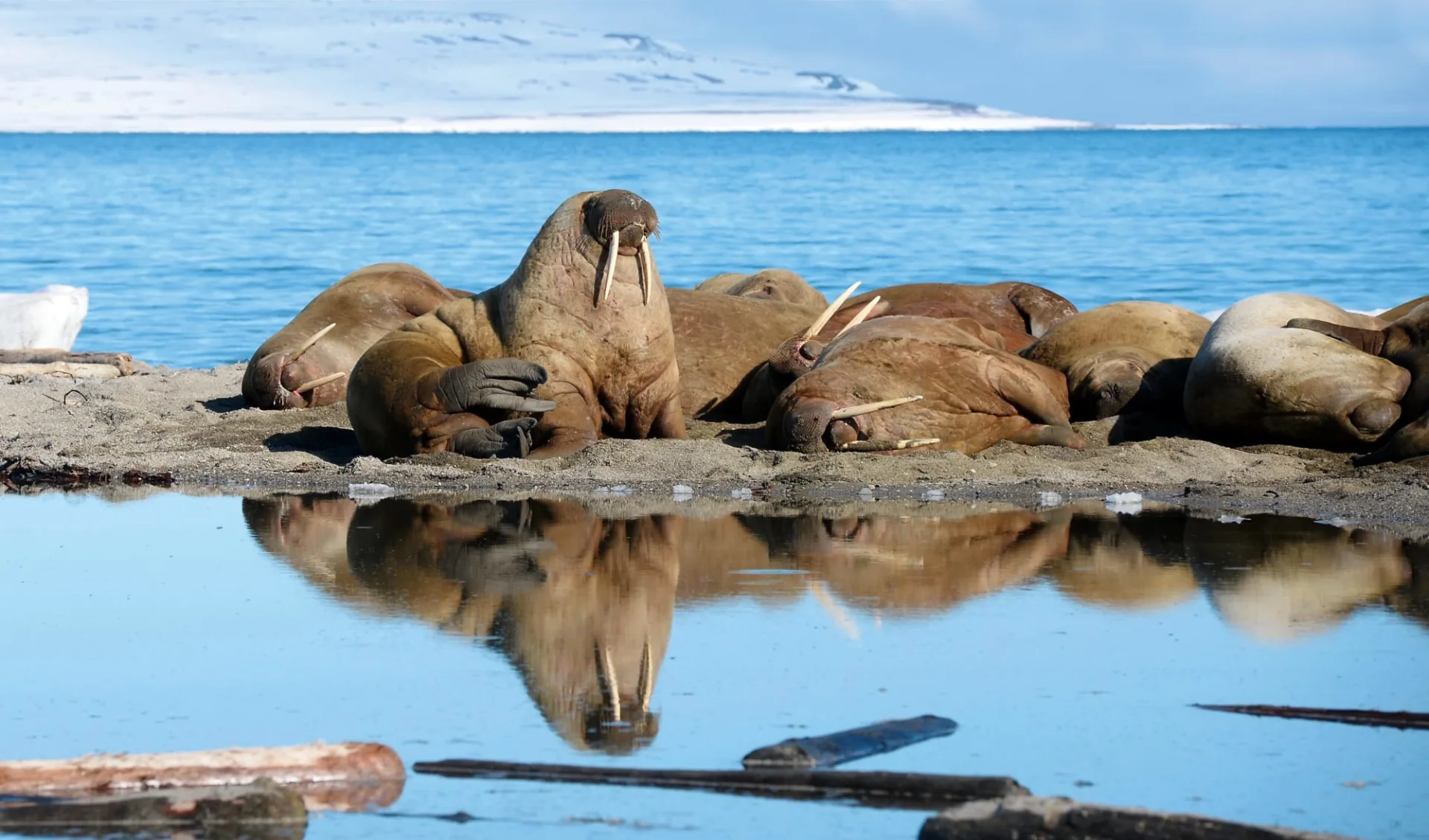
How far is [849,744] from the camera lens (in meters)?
3.89

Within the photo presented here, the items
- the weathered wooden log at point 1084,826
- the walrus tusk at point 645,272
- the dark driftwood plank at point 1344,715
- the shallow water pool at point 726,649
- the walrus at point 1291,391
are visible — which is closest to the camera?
the weathered wooden log at point 1084,826

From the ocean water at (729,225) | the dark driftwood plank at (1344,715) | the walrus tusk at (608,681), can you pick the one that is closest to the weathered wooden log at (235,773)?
the walrus tusk at (608,681)

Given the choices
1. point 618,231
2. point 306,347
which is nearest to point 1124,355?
point 618,231

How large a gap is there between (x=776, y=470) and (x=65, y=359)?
7.06m

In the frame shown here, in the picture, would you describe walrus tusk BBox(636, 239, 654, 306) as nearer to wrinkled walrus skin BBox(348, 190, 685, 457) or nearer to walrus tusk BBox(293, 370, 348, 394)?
wrinkled walrus skin BBox(348, 190, 685, 457)

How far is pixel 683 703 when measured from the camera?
4312 mm

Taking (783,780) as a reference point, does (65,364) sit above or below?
above

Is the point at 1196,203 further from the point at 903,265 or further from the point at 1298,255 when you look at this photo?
the point at 903,265

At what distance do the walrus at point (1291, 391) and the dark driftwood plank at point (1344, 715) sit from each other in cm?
439

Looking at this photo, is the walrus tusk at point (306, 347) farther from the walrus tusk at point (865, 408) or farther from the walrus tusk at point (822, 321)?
the walrus tusk at point (865, 408)

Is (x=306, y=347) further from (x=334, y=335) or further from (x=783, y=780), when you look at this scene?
(x=783, y=780)

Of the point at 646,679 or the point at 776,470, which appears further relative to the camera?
the point at 776,470

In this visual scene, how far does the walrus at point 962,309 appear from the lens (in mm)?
10352

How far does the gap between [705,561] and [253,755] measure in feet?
8.71
